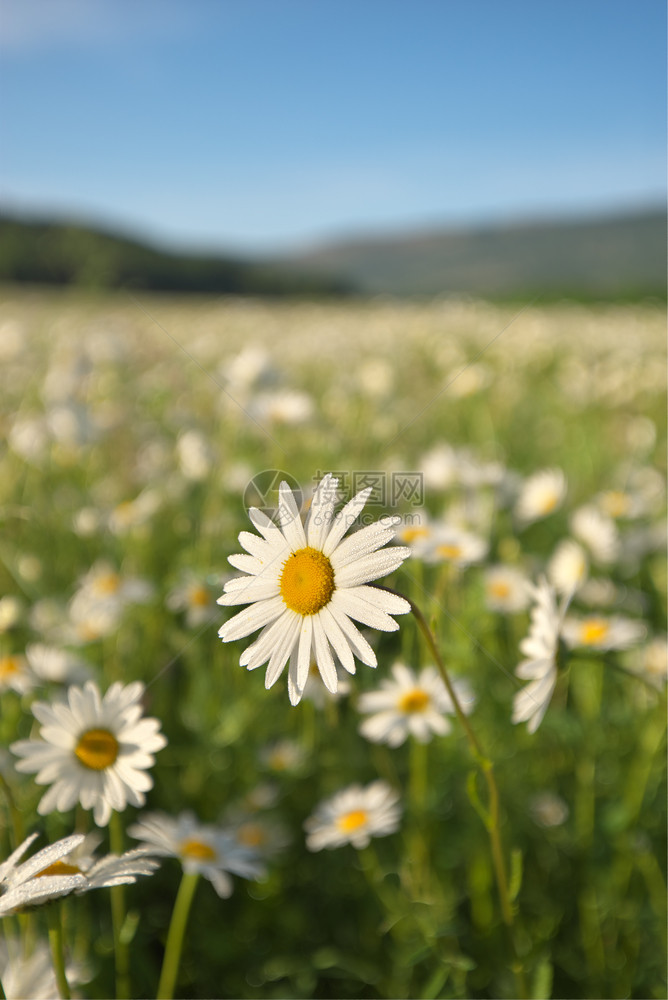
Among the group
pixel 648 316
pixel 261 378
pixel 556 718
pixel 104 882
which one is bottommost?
pixel 556 718

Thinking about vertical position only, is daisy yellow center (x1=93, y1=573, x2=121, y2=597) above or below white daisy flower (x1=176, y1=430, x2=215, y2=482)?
below

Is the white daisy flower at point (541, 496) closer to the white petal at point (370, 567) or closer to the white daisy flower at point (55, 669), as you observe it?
the white daisy flower at point (55, 669)

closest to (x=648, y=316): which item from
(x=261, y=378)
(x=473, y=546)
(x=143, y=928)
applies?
(x=261, y=378)

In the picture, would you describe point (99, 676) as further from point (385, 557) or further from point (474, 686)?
point (385, 557)

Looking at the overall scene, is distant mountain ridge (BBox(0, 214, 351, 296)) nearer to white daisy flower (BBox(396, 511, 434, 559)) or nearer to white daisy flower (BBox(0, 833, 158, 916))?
white daisy flower (BBox(396, 511, 434, 559))

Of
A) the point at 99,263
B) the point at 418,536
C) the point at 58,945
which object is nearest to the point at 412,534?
the point at 418,536

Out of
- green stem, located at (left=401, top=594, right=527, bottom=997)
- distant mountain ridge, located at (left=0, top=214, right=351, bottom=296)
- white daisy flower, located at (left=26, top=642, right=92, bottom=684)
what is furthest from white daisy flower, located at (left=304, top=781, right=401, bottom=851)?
distant mountain ridge, located at (left=0, top=214, right=351, bottom=296)
